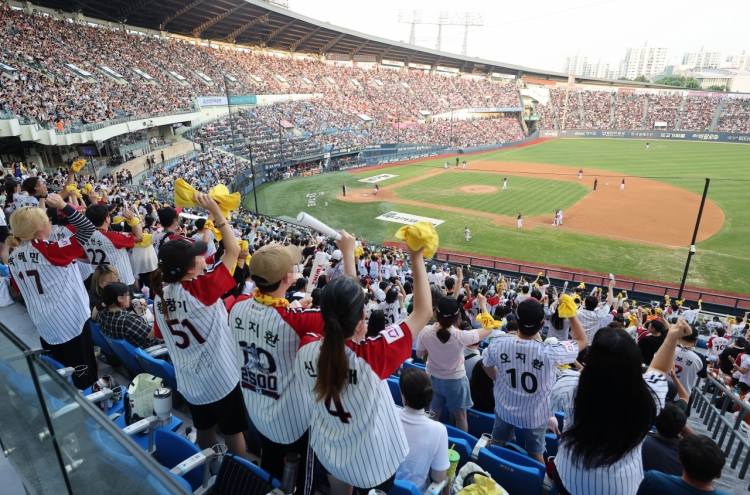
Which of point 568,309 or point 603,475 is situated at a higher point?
point 568,309

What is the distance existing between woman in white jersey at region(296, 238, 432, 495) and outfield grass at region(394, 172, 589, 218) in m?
24.3

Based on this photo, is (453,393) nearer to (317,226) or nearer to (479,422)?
(479,422)

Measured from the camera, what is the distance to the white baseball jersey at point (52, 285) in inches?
157

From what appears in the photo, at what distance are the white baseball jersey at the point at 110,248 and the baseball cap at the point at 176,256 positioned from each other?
2.72m

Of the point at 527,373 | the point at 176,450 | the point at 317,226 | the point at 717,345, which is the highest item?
the point at 317,226

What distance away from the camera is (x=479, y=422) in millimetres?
4500

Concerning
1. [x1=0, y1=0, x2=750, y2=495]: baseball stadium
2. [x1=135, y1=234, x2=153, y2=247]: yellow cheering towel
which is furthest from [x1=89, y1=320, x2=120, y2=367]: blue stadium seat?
[x1=135, y1=234, x2=153, y2=247]: yellow cheering towel

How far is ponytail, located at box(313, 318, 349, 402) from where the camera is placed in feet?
6.75

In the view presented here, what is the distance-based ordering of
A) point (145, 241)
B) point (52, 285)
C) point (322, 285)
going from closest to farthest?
point (52, 285) < point (145, 241) < point (322, 285)

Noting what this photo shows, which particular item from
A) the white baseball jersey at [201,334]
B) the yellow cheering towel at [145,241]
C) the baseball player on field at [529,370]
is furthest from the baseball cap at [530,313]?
the yellow cheering towel at [145,241]

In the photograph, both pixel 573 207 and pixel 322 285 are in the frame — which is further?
pixel 573 207

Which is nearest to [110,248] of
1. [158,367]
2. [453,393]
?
[158,367]

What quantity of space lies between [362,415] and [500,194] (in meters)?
29.1

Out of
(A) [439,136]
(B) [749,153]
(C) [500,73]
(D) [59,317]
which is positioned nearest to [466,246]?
(D) [59,317]
